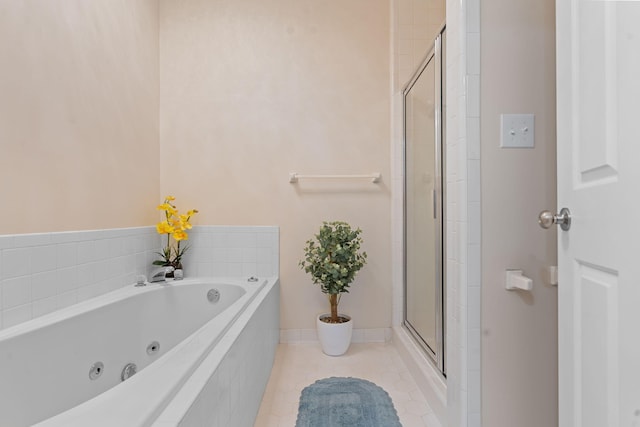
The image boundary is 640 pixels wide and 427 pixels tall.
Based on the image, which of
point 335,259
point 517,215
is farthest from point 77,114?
point 517,215

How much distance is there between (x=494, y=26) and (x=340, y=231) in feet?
4.35

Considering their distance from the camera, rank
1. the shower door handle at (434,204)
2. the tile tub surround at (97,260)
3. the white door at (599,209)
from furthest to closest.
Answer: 1. the shower door handle at (434,204)
2. the tile tub surround at (97,260)
3. the white door at (599,209)

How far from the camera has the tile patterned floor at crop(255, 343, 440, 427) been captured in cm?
149

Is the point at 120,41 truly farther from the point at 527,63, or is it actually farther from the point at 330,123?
the point at 527,63

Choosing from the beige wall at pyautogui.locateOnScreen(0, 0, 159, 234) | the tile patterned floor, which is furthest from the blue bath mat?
the beige wall at pyautogui.locateOnScreen(0, 0, 159, 234)

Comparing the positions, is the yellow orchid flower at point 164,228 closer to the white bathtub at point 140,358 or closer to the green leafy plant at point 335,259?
the white bathtub at point 140,358

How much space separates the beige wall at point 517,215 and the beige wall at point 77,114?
1672 millimetres

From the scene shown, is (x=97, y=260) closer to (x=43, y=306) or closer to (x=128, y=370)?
(x=43, y=306)

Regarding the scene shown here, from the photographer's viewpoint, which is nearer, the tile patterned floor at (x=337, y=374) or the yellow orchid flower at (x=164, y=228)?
the tile patterned floor at (x=337, y=374)

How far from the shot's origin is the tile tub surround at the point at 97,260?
4.02 feet

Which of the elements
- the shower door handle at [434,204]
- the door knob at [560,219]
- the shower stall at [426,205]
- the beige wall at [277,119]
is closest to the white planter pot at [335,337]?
the beige wall at [277,119]

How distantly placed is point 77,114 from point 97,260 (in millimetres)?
693

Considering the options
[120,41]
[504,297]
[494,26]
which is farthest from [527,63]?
[120,41]

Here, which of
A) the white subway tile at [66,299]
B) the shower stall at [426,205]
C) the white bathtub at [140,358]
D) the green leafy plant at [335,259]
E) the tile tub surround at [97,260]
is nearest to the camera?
the white bathtub at [140,358]
